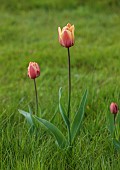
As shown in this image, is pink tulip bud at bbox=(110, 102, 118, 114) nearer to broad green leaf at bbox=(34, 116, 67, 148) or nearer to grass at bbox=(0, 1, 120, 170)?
grass at bbox=(0, 1, 120, 170)

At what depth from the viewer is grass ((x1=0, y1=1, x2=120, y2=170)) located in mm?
2205

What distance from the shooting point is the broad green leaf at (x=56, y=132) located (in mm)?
2193

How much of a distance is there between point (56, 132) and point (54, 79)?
1.98 m

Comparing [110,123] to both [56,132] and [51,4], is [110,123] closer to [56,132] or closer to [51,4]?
[56,132]

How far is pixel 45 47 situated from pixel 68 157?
121 inches

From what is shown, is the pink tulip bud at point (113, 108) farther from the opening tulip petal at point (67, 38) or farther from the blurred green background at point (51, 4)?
the blurred green background at point (51, 4)

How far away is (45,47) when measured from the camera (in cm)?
518

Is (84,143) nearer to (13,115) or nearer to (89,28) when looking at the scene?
(13,115)

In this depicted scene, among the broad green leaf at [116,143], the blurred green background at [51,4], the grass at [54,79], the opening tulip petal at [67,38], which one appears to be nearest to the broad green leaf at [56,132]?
the grass at [54,79]

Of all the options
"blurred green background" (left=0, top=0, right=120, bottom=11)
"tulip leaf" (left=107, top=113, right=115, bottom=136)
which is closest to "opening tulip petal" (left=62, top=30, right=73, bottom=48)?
"tulip leaf" (left=107, top=113, right=115, bottom=136)

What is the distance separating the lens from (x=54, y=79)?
418cm

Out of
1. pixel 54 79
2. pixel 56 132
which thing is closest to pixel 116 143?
pixel 56 132

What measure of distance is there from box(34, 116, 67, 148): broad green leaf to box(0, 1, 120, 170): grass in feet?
0.17

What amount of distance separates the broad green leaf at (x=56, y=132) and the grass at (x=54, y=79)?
53mm
